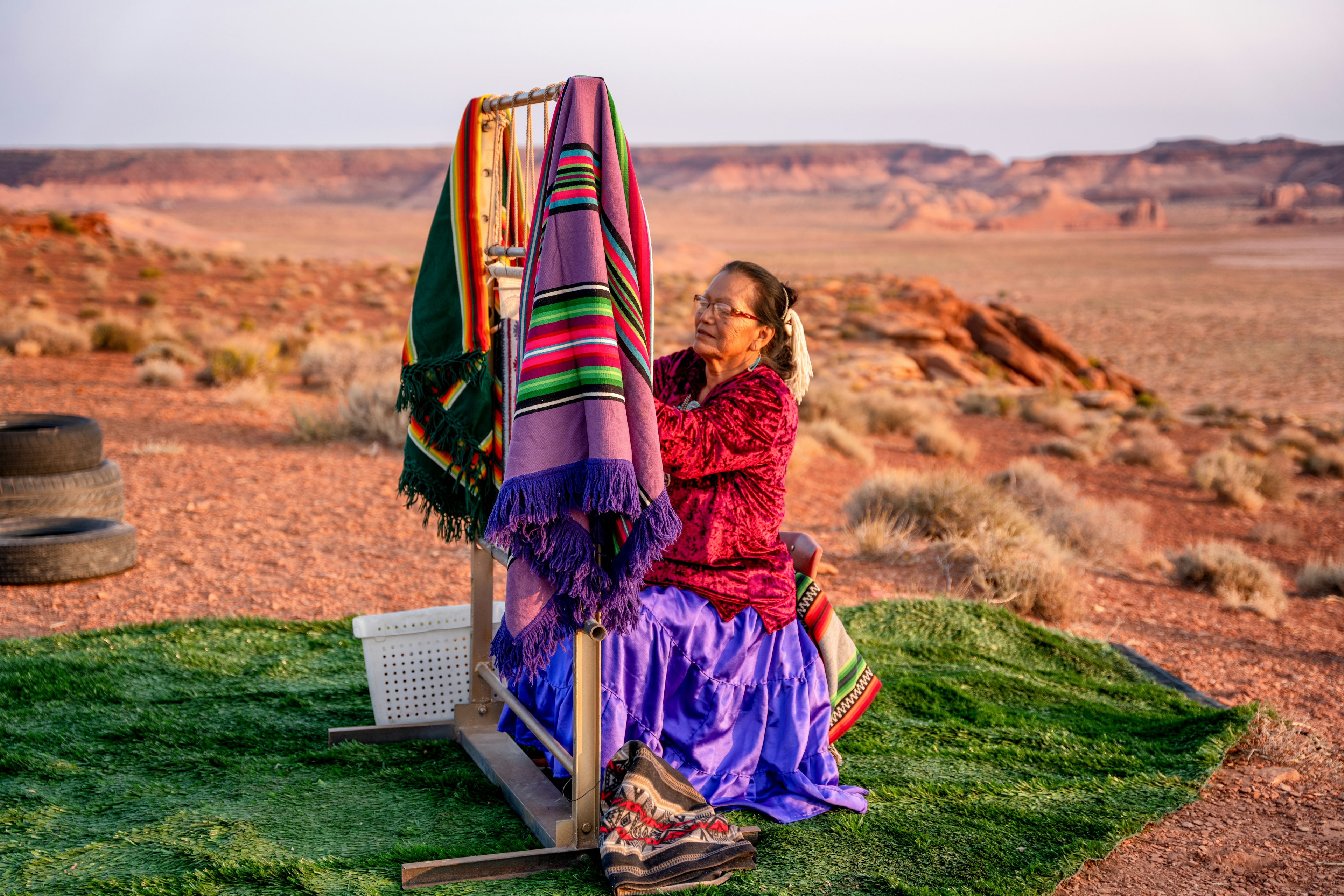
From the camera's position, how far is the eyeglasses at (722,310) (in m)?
3.25

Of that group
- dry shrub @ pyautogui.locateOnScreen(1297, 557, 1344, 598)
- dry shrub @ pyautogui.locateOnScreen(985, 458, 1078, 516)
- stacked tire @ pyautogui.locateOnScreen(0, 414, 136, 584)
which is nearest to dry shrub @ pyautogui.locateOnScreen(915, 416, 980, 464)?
dry shrub @ pyautogui.locateOnScreen(985, 458, 1078, 516)

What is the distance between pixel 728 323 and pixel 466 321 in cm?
83

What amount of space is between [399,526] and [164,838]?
5116mm

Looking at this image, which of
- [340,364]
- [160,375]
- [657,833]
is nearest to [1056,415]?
[340,364]

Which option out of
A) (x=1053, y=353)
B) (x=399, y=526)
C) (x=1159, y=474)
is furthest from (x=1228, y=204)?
(x=399, y=526)

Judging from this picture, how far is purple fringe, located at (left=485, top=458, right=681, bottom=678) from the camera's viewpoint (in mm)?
2744

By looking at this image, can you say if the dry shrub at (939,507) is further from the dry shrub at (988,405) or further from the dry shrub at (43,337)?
the dry shrub at (43,337)

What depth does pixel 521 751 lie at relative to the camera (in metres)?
3.78

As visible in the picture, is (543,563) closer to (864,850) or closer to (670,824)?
(670,824)

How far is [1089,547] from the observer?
9.39m

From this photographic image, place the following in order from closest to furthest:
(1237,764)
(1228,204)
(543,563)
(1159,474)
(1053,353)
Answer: (543,563)
(1237,764)
(1159,474)
(1053,353)
(1228,204)

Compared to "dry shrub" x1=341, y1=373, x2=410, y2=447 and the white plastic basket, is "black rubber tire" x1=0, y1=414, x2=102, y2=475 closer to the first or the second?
the white plastic basket

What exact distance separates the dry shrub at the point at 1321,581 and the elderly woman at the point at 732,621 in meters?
7.32

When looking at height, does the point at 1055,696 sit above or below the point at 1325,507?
above
